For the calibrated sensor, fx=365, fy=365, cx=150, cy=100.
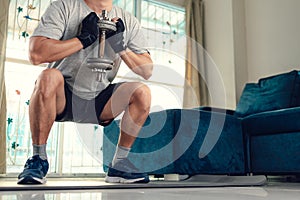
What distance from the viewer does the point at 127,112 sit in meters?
2.02

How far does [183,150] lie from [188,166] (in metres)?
0.11

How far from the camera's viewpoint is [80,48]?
1.86 metres

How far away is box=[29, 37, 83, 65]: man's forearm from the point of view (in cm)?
183

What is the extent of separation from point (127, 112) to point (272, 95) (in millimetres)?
1702

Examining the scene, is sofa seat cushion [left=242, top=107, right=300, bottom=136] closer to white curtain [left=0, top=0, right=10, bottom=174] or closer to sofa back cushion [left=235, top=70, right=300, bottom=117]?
sofa back cushion [left=235, top=70, right=300, bottom=117]

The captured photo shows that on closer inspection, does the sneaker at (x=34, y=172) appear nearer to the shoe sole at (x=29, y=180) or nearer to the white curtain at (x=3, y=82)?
the shoe sole at (x=29, y=180)

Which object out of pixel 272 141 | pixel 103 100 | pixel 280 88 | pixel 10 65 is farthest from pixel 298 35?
pixel 10 65

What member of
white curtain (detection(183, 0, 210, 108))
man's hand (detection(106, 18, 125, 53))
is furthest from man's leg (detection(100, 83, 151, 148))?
white curtain (detection(183, 0, 210, 108))

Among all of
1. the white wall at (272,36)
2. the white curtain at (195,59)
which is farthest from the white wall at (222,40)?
the white wall at (272,36)

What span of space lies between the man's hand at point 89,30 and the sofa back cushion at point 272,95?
186 cm

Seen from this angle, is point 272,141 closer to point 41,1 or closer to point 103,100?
point 103,100

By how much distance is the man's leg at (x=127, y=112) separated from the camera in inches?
77.3

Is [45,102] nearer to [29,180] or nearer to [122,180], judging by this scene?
[29,180]

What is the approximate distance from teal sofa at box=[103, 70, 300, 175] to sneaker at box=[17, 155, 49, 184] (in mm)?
886
